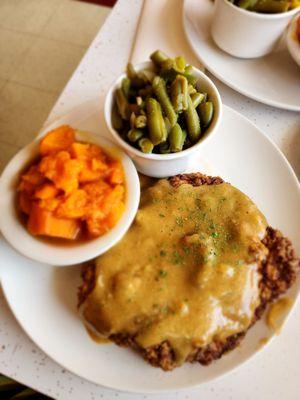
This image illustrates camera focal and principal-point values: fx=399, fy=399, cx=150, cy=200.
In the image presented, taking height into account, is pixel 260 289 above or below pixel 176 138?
below

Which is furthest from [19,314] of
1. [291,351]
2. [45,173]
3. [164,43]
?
[164,43]

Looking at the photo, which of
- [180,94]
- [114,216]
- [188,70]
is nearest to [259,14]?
[188,70]

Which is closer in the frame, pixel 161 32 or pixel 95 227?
pixel 95 227

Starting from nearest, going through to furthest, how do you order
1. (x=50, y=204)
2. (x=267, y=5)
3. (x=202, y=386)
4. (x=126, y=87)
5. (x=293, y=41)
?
(x=50, y=204)
(x=202, y=386)
(x=126, y=87)
(x=267, y=5)
(x=293, y=41)

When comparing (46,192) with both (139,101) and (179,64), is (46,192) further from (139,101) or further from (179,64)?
(179,64)

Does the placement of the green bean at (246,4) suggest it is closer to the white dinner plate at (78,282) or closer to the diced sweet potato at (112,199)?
the white dinner plate at (78,282)

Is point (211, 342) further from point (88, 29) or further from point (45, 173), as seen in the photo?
point (88, 29)

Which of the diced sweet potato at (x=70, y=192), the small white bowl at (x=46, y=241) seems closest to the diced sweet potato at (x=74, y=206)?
the diced sweet potato at (x=70, y=192)

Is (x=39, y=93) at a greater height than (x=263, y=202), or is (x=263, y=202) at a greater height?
(x=263, y=202)
